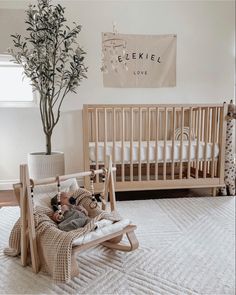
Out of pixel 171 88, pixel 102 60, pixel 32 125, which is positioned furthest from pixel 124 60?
pixel 32 125

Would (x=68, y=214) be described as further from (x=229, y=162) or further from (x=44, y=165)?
(x=229, y=162)

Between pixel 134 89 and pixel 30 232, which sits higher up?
pixel 134 89

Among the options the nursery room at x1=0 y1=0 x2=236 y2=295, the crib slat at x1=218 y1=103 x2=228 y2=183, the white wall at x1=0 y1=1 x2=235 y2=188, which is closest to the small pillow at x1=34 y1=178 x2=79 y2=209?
the nursery room at x1=0 y1=0 x2=236 y2=295

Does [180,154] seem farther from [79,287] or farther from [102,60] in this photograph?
[79,287]

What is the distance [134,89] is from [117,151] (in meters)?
1.03

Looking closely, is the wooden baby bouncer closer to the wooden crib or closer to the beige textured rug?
the beige textured rug

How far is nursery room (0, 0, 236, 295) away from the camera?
52.4 inches

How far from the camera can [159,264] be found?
1.43m

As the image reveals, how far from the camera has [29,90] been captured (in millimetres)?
3008

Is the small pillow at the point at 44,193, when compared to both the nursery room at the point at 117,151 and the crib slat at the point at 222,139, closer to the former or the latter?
the nursery room at the point at 117,151

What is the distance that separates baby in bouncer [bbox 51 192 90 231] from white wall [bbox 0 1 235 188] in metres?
1.51

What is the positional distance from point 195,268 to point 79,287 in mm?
621

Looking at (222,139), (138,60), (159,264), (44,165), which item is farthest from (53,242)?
(138,60)

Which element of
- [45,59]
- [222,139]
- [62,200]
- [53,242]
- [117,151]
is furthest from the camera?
[222,139]
